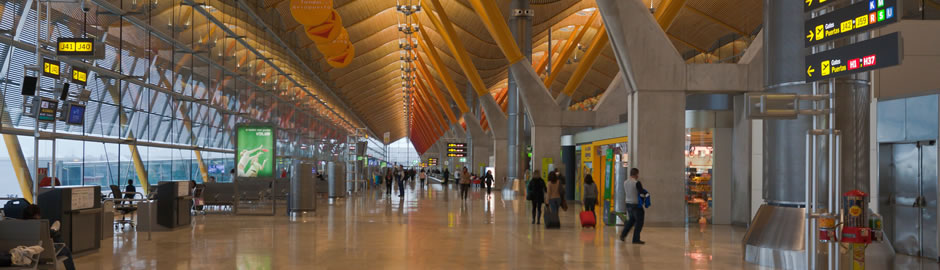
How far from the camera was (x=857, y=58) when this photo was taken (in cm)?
762

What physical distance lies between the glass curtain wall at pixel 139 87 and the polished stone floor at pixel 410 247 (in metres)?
2.75

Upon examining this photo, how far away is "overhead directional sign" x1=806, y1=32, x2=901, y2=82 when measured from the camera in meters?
7.17

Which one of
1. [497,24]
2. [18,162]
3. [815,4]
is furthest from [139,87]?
[815,4]

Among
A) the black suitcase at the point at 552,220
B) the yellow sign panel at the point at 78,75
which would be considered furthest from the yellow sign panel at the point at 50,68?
the black suitcase at the point at 552,220

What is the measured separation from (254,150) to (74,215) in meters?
9.92

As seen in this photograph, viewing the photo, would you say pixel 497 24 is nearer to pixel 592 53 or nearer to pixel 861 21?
pixel 592 53

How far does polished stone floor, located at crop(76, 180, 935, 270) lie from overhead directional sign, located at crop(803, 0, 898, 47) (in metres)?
3.45

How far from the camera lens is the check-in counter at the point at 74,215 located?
11.2 meters

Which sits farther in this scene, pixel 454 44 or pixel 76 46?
pixel 454 44

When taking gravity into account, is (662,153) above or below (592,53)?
below

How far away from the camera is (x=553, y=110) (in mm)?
→ 31438

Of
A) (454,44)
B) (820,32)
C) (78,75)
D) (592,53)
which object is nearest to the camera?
Result: (820,32)

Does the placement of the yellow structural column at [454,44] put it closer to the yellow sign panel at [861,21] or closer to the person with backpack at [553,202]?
the person with backpack at [553,202]

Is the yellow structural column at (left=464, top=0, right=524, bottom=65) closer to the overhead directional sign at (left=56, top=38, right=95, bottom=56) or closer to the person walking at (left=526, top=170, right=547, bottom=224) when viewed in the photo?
the person walking at (left=526, top=170, right=547, bottom=224)
